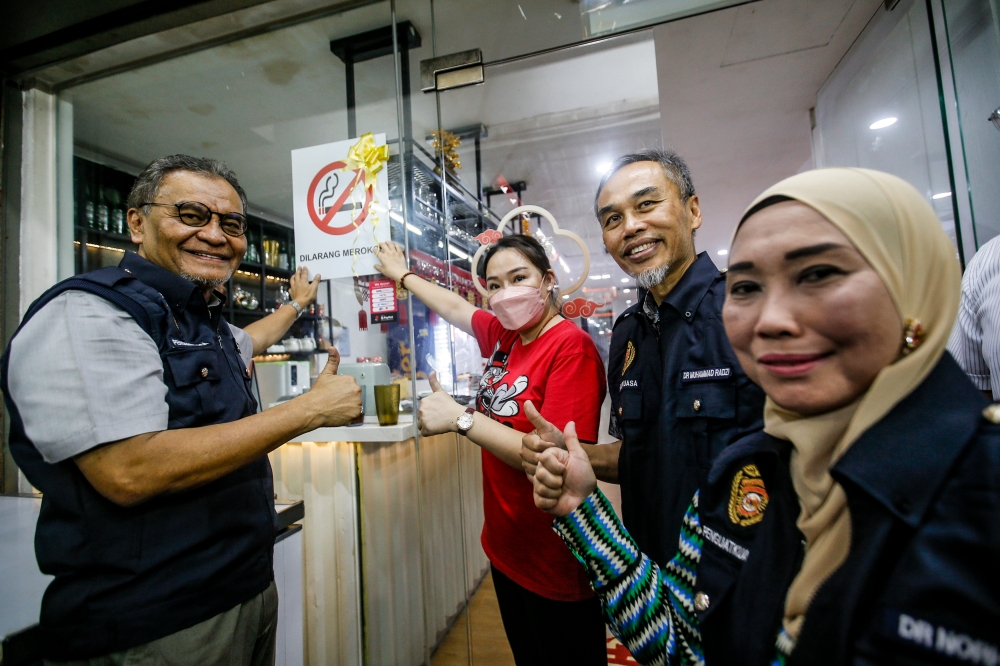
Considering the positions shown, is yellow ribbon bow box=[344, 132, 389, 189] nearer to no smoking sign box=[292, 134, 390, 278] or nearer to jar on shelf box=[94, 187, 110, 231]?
no smoking sign box=[292, 134, 390, 278]

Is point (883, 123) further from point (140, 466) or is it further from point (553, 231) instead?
point (140, 466)

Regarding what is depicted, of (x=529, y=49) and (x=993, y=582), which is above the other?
(x=529, y=49)

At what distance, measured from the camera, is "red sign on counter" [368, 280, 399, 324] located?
191 centimetres

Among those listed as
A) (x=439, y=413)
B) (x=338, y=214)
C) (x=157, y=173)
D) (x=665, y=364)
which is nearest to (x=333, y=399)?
(x=439, y=413)

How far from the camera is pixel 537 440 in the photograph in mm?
871

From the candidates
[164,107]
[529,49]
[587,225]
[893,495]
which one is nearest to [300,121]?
[164,107]

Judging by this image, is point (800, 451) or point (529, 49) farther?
point (529, 49)

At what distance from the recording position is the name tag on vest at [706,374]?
1059 mm

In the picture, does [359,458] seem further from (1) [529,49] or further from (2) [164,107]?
(2) [164,107]

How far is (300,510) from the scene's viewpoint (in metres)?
1.61

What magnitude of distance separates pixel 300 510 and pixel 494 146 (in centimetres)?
176

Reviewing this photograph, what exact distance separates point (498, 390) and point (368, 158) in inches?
47.2

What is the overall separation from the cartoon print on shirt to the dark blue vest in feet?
2.43

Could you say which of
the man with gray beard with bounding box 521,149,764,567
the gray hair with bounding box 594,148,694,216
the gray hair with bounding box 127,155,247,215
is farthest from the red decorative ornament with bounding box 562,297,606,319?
the gray hair with bounding box 127,155,247,215
